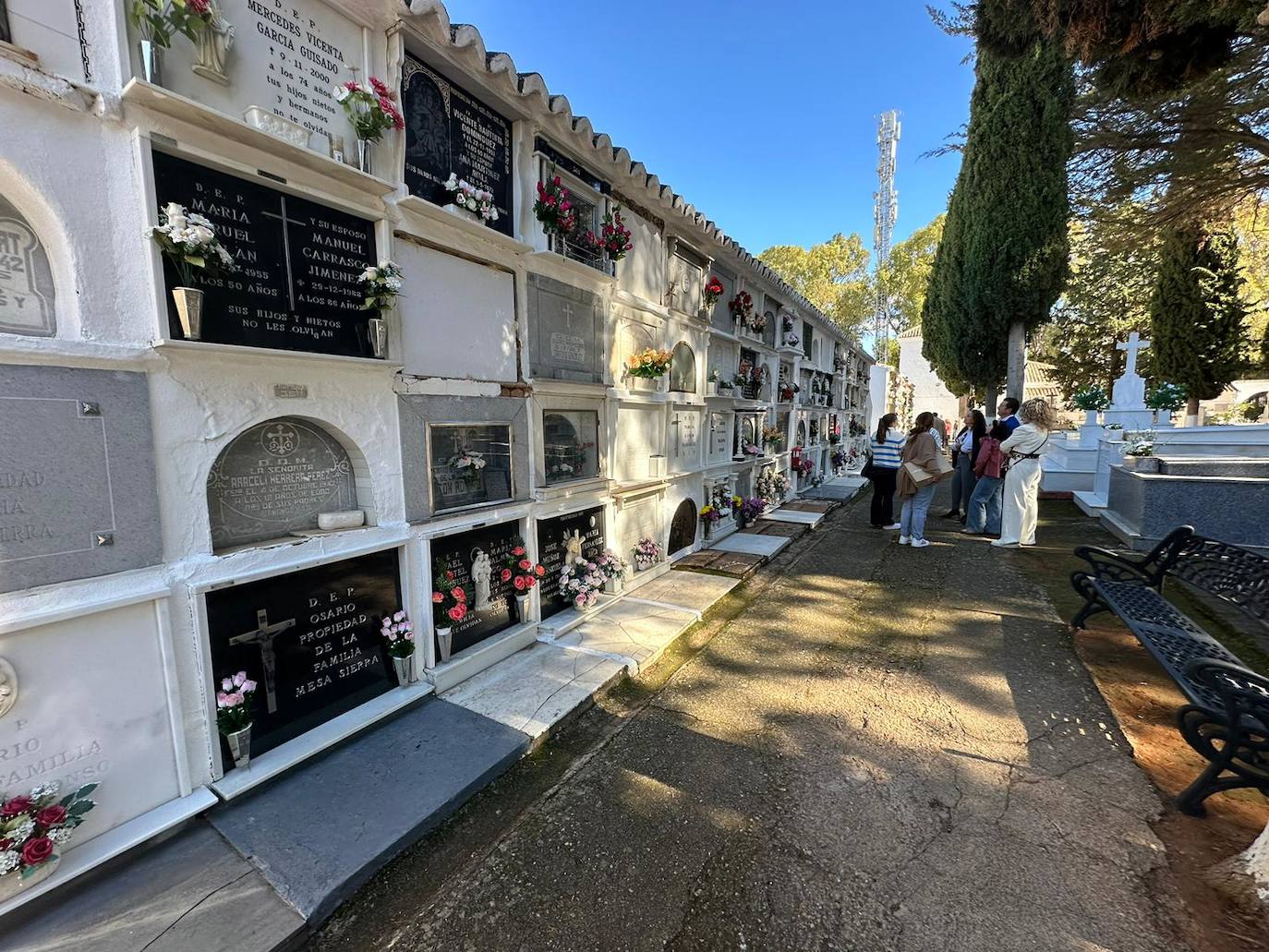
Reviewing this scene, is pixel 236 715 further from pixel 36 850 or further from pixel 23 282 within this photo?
pixel 23 282

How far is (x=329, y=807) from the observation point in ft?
8.18

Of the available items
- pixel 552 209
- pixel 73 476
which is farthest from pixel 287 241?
pixel 552 209

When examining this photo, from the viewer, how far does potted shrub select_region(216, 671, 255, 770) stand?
97.8 inches

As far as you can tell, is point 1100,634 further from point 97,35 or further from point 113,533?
point 97,35

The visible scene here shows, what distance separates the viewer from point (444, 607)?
11.7 ft

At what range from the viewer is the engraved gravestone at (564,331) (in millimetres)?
4262

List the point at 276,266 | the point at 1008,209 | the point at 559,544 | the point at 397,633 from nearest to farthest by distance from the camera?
the point at 276,266, the point at 397,633, the point at 559,544, the point at 1008,209

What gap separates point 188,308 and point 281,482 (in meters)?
0.96

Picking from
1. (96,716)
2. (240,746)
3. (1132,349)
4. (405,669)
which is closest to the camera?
(96,716)

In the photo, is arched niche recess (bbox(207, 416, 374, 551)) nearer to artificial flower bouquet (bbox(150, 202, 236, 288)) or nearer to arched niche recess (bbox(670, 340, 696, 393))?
artificial flower bouquet (bbox(150, 202, 236, 288))

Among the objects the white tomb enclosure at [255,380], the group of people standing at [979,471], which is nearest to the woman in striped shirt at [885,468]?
the group of people standing at [979,471]

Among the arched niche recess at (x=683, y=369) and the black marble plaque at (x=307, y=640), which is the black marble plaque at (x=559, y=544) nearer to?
the black marble plaque at (x=307, y=640)

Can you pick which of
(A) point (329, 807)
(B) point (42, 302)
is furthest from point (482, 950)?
(B) point (42, 302)

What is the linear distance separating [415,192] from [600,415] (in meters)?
2.37
